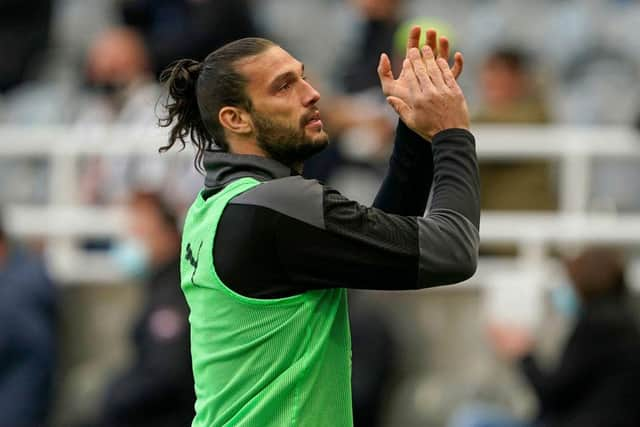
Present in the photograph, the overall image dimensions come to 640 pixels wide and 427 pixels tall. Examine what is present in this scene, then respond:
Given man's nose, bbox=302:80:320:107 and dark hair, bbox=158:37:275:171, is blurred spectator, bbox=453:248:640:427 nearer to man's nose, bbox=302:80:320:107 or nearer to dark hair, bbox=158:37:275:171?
dark hair, bbox=158:37:275:171

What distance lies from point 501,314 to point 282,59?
3.69 meters

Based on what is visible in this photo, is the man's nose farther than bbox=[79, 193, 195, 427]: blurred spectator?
No

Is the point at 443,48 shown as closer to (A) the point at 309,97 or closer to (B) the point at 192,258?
(A) the point at 309,97

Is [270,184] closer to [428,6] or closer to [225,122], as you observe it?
[225,122]

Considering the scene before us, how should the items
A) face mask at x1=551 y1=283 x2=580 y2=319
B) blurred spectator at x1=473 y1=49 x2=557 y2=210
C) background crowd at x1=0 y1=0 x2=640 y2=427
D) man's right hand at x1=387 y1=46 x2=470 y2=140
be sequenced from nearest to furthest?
1. man's right hand at x1=387 y1=46 x2=470 y2=140
2. background crowd at x1=0 y1=0 x2=640 y2=427
3. face mask at x1=551 y1=283 x2=580 y2=319
4. blurred spectator at x1=473 y1=49 x2=557 y2=210

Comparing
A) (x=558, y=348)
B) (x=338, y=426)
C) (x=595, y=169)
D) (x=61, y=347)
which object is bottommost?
(x=61, y=347)

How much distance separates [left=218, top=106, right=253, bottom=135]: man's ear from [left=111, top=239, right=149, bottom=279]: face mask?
4.19 m

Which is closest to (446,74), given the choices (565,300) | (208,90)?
(208,90)

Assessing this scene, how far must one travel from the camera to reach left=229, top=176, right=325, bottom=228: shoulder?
391cm

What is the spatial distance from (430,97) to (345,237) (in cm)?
40

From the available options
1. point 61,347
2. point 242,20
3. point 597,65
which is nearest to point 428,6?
point 597,65

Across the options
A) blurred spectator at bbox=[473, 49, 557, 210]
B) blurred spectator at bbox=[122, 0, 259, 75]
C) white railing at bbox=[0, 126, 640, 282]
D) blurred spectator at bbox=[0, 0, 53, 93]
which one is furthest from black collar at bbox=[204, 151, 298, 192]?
blurred spectator at bbox=[0, 0, 53, 93]

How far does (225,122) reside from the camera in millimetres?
4094

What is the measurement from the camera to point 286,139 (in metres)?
4.05
